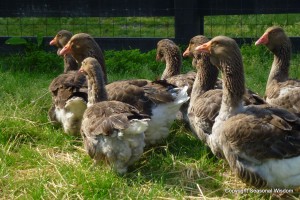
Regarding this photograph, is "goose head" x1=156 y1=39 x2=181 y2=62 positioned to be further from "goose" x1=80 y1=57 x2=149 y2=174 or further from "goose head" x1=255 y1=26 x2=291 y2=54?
"goose" x1=80 y1=57 x2=149 y2=174

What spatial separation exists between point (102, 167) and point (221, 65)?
1530 mm

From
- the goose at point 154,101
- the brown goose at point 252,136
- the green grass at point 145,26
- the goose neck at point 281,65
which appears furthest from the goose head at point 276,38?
the green grass at point 145,26

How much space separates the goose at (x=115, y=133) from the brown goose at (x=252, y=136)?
30.2 inches

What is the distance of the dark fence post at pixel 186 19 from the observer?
1073cm

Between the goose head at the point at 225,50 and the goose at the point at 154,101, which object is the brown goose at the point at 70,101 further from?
the goose head at the point at 225,50

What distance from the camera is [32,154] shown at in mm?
6066

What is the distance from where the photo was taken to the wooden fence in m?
10.7

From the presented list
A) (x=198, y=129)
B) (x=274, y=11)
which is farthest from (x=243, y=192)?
(x=274, y=11)

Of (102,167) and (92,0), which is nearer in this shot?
(102,167)

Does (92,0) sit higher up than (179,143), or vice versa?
(92,0)

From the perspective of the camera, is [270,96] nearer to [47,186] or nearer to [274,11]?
[47,186]

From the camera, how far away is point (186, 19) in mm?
10750

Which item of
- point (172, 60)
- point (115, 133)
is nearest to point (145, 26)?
point (172, 60)

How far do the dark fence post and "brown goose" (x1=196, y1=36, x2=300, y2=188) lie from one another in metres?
5.34
